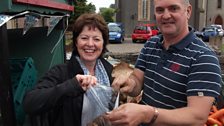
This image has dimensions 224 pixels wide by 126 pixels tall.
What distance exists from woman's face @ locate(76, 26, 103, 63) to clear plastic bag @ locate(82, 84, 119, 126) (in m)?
0.40

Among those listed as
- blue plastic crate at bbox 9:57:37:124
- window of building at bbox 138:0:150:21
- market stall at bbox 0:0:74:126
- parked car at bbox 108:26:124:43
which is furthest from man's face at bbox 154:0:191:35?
window of building at bbox 138:0:150:21

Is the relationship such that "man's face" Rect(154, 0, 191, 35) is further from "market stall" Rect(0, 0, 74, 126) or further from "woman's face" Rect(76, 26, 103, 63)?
"market stall" Rect(0, 0, 74, 126)

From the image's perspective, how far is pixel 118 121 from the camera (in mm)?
1813

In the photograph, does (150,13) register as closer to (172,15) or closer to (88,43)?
(88,43)

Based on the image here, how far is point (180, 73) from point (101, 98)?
508mm

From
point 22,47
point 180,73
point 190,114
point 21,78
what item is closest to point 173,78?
point 180,73

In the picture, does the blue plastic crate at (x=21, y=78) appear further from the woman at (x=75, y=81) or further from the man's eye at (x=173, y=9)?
the man's eye at (x=173, y=9)

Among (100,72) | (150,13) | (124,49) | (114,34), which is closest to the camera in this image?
(100,72)

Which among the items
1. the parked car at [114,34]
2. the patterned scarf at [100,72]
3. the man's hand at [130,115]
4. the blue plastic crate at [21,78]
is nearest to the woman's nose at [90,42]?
the patterned scarf at [100,72]

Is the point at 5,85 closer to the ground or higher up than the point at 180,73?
closer to the ground

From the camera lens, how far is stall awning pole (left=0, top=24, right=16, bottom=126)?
2533 millimetres

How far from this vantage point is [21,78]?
3.60 m

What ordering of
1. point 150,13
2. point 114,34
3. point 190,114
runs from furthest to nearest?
point 150,13 < point 114,34 < point 190,114

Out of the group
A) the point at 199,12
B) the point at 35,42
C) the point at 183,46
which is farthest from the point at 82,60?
the point at 199,12
